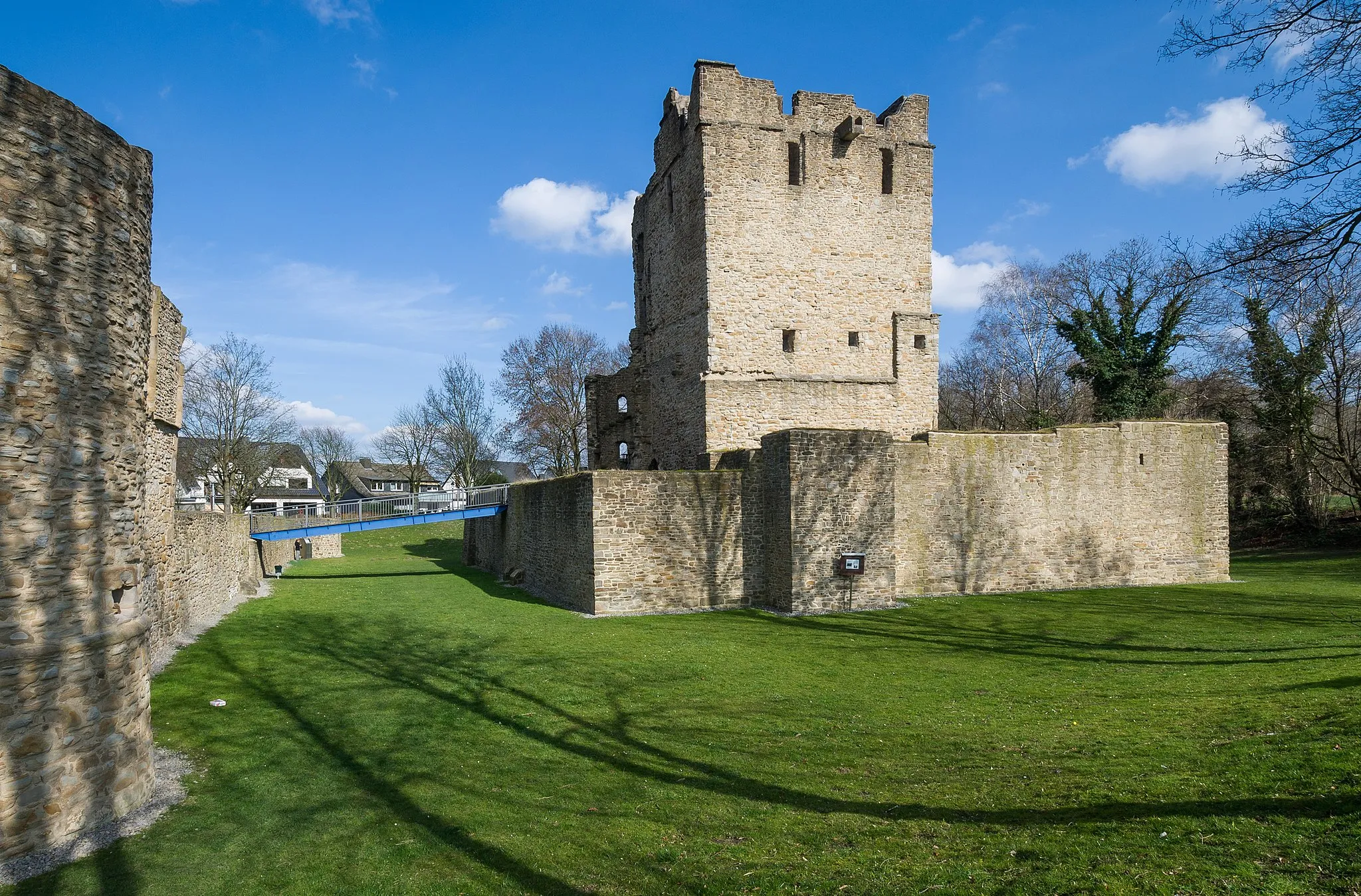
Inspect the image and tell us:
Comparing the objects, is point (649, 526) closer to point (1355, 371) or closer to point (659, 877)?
point (659, 877)

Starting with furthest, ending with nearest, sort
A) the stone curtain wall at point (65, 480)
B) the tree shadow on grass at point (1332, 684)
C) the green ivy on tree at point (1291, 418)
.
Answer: the green ivy on tree at point (1291, 418), the tree shadow on grass at point (1332, 684), the stone curtain wall at point (65, 480)

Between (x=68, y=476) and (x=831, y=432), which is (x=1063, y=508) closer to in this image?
(x=831, y=432)

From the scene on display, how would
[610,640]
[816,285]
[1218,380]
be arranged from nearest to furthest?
[610,640] < [816,285] < [1218,380]

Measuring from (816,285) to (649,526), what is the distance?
335 inches

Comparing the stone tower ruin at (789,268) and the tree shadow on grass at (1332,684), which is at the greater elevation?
the stone tower ruin at (789,268)

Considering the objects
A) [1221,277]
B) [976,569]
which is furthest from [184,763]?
[976,569]

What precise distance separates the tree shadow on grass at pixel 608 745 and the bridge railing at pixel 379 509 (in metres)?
9.90

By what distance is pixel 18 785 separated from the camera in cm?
529

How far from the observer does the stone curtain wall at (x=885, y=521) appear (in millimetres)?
15953

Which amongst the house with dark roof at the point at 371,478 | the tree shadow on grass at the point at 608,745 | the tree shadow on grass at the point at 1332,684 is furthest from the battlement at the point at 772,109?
the house with dark roof at the point at 371,478

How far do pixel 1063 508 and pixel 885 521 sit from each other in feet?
18.7

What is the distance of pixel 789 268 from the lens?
66.9 ft

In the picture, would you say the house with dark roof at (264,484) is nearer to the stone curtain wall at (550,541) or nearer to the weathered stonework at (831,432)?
the stone curtain wall at (550,541)

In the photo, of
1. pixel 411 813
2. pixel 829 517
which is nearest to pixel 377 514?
pixel 829 517
